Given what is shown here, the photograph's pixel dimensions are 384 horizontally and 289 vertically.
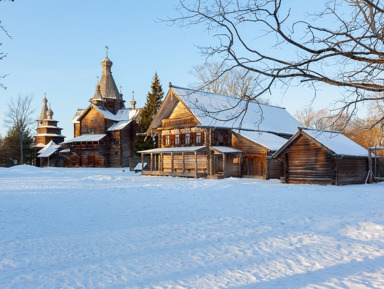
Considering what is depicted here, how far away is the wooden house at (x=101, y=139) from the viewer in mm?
49312

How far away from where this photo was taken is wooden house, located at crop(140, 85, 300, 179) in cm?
2758

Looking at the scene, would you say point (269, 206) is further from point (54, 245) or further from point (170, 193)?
point (54, 245)

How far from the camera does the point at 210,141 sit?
2884 centimetres

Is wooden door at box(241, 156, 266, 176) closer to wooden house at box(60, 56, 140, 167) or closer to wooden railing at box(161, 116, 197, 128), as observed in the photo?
wooden railing at box(161, 116, 197, 128)

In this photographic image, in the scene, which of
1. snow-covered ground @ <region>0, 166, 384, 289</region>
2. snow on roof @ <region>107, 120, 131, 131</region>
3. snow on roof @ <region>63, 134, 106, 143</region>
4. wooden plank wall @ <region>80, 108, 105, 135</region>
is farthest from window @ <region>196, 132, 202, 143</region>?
wooden plank wall @ <region>80, 108, 105, 135</region>

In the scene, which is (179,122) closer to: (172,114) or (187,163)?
(172,114)

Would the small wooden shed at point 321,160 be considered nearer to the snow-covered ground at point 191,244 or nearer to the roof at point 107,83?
the snow-covered ground at point 191,244

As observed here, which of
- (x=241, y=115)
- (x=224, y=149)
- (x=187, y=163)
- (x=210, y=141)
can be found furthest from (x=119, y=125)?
(x=224, y=149)

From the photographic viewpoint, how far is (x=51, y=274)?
17.5ft

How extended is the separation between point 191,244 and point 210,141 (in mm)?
21860

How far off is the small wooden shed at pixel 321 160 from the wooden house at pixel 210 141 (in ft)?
11.5

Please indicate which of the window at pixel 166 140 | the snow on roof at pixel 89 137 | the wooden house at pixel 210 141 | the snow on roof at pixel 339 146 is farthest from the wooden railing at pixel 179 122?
the snow on roof at pixel 89 137

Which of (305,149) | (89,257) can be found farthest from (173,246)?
(305,149)

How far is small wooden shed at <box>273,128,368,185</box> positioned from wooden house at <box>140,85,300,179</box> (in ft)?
11.5
